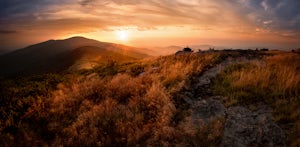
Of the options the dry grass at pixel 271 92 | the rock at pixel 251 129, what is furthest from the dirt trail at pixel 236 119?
the dry grass at pixel 271 92

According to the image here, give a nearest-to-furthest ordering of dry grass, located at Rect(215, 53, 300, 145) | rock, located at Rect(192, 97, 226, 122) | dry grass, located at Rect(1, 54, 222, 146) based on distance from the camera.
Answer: dry grass, located at Rect(1, 54, 222, 146) < dry grass, located at Rect(215, 53, 300, 145) < rock, located at Rect(192, 97, 226, 122)

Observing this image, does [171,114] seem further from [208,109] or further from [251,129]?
[251,129]

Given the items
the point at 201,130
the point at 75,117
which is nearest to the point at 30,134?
the point at 75,117

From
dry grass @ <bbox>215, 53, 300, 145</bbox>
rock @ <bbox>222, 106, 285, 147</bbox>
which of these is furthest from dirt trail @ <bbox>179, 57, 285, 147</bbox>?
Result: dry grass @ <bbox>215, 53, 300, 145</bbox>

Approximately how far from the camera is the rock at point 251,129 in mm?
5684

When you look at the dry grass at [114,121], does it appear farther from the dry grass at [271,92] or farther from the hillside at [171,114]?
the dry grass at [271,92]

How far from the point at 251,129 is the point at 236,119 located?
569mm

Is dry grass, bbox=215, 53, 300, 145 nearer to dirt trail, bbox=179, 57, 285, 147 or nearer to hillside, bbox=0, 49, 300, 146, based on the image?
hillside, bbox=0, 49, 300, 146

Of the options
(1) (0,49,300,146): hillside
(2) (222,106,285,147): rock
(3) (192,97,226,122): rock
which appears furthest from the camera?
(3) (192,97,226,122): rock

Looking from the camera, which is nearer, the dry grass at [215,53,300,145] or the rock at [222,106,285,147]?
the rock at [222,106,285,147]

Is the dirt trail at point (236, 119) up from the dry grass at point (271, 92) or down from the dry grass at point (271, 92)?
down

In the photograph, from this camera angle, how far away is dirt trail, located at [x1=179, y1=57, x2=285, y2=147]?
226 inches

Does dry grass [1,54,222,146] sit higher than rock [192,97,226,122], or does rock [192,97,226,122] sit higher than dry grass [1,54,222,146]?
rock [192,97,226,122]

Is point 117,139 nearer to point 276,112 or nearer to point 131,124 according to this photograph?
point 131,124
